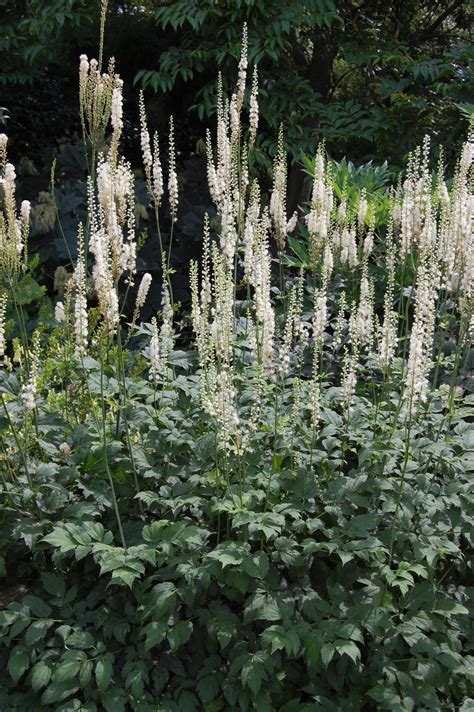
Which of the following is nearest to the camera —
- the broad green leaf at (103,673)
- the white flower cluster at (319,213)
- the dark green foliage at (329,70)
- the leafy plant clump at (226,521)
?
the broad green leaf at (103,673)

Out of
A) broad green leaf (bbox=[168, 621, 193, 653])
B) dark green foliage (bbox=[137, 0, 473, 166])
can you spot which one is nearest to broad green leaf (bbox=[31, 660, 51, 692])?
broad green leaf (bbox=[168, 621, 193, 653])

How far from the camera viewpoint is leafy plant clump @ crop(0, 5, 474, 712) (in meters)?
2.89

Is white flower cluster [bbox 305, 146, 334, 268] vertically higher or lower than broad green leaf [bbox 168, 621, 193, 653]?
higher

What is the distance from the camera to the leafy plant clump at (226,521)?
9.50ft

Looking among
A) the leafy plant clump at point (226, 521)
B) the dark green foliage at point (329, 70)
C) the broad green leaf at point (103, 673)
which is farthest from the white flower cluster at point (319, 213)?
the dark green foliage at point (329, 70)

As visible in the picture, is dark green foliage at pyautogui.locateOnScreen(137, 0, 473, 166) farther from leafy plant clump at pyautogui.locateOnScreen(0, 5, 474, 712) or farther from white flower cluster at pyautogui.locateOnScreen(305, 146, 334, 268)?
leafy plant clump at pyautogui.locateOnScreen(0, 5, 474, 712)

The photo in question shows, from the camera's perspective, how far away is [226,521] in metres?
3.43

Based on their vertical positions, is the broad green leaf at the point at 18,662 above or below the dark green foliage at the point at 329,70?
below

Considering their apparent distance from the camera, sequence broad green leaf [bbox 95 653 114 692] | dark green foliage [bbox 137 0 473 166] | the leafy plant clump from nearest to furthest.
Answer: broad green leaf [bbox 95 653 114 692] < the leafy plant clump < dark green foliage [bbox 137 0 473 166]

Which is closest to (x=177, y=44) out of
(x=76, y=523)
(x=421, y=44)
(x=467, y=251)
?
(x=421, y=44)

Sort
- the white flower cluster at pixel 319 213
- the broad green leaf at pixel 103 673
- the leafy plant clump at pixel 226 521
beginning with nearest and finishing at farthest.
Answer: the broad green leaf at pixel 103 673
the leafy plant clump at pixel 226 521
the white flower cluster at pixel 319 213

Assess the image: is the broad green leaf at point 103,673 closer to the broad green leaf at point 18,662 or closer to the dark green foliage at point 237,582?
the dark green foliage at point 237,582

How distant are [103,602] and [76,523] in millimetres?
366

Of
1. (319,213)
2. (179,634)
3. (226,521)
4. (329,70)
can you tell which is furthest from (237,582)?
(329,70)
